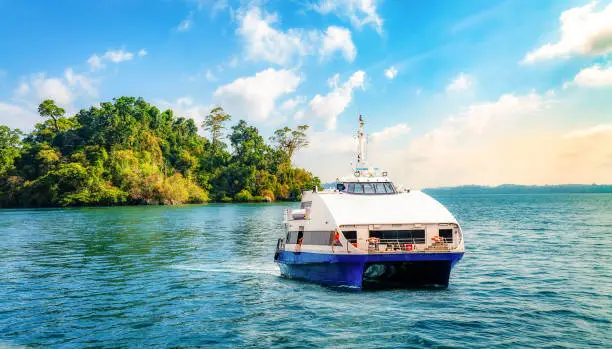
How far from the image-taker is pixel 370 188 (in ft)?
86.4

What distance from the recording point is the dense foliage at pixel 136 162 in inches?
4604

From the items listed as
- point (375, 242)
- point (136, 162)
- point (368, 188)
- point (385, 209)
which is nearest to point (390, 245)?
point (375, 242)

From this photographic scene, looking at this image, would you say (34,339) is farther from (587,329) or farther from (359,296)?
(587,329)

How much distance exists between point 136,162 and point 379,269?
11814 cm

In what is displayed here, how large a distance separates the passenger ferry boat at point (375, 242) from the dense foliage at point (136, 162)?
341 ft

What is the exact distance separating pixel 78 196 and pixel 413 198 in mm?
106389

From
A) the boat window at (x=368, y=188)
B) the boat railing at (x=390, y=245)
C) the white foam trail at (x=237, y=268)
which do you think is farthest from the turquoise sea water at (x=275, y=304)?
the boat window at (x=368, y=188)

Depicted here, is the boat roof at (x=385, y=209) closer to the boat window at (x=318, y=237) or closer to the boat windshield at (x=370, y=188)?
the boat windshield at (x=370, y=188)

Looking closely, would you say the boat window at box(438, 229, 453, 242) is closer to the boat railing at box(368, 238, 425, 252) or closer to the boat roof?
the boat roof

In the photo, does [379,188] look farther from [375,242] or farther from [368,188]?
[375,242]

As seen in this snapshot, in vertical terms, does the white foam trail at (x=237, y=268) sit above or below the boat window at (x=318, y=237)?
below

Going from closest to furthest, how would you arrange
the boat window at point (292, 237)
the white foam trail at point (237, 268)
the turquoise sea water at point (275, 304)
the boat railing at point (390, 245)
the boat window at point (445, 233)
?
the turquoise sea water at point (275, 304) → the boat railing at point (390, 245) → the boat window at point (445, 233) → the boat window at point (292, 237) → the white foam trail at point (237, 268)

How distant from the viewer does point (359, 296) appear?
20.6 metres

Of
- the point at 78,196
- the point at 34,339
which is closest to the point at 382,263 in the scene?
the point at 34,339
